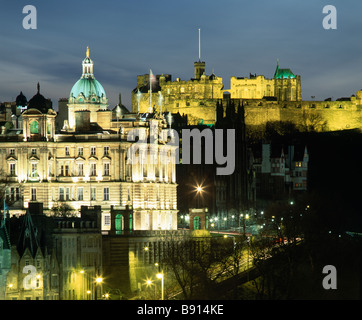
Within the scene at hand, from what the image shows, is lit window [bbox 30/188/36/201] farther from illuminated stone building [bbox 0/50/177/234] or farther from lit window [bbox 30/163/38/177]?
lit window [bbox 30/163/38/177]

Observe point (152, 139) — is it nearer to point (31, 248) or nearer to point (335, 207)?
point (335, 207)

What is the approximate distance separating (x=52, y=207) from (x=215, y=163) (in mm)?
36523

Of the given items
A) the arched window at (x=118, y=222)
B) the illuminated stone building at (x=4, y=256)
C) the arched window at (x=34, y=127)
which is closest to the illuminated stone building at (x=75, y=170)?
the arched window at (x=34, y=127)

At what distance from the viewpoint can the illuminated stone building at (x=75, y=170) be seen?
127250mm

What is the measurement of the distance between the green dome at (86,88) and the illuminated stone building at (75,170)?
34.7ft

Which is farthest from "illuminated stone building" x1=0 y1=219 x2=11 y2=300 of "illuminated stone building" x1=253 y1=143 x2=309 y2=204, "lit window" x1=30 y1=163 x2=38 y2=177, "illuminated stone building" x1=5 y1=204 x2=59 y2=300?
"illuminated stone building" x1=253 y1=143 x2=309 y2=204

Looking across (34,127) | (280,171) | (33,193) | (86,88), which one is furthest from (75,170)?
(280,171)

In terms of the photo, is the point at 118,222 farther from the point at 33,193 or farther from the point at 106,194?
the point at 33,193

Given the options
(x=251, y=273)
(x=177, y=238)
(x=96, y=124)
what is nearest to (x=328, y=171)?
(x=96, y=124)

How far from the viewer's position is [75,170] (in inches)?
5089

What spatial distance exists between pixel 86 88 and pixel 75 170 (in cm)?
1501

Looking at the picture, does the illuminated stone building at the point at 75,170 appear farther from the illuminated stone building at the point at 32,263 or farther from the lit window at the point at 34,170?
the illuminated stone building at the point at 32,263

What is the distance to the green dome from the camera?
141125mm

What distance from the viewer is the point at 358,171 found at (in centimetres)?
18125
